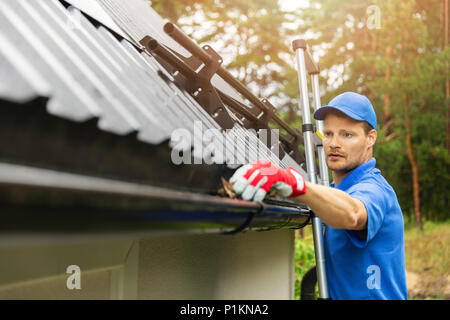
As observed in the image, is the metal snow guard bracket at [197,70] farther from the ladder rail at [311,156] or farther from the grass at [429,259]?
the grass at [429,259]

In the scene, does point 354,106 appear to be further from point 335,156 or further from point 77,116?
point 77,116

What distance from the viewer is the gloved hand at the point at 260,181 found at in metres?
1.67

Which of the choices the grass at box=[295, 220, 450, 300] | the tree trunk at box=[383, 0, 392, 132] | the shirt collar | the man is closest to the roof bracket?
the man

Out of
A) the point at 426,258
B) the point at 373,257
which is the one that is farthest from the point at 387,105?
the point at 373,257

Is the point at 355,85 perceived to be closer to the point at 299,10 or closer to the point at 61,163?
the point at 299,10

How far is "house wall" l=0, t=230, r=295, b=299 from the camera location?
148 centimetres

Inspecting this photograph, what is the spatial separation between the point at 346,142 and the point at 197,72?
3.82 feet

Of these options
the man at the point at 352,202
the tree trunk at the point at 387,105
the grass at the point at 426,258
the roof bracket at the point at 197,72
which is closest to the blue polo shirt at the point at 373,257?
the man at the point at 352,202

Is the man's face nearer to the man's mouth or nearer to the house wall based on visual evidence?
the man's mouth

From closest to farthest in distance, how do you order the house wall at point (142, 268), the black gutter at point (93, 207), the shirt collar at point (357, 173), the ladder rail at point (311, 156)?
the black gutter at point (93, 207) → the house wall at point (142, 268) → the ladder rail at point (311, 156) → the shirt collar at point (357, 173)

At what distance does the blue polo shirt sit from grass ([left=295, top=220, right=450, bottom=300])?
7.83 m

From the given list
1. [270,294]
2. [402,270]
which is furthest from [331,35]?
[402,270]

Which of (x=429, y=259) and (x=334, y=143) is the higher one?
(x=429, y=259)

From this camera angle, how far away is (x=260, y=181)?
5.55ft
